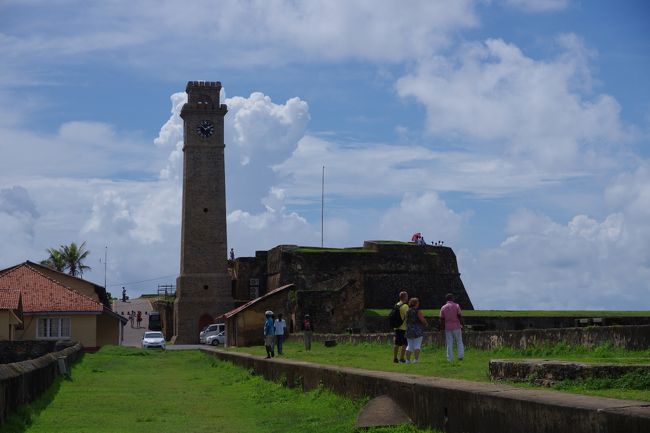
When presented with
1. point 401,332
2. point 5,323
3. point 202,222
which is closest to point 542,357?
point 401,332

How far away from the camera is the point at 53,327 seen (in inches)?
1676

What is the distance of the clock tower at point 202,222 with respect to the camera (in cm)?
6159

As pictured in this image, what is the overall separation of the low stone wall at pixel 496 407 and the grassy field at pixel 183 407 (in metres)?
0.37

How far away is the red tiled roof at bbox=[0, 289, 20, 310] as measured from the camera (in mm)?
38125

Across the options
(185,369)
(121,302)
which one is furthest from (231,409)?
(121,302)

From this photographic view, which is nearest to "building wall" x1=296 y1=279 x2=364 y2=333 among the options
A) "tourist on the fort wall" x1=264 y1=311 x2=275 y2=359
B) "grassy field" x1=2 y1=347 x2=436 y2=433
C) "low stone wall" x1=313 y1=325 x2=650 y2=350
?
"tourist on the fort wall" x1=264 y1=311 x2=275 y2=359

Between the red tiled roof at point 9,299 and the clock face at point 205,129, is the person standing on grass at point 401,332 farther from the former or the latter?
the clock face at point 205,129

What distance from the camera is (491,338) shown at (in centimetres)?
1881

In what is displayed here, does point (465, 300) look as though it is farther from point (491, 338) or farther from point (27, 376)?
point (27, 376)

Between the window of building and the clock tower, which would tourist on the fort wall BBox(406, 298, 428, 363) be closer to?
the window of building

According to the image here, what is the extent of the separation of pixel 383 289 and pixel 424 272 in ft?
10.6

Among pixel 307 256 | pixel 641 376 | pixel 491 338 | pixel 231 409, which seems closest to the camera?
pixel 641 376

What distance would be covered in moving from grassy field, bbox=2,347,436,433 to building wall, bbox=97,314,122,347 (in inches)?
1092

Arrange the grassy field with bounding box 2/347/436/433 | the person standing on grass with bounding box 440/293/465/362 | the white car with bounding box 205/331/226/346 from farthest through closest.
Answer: the white car with bounding box 205/331/226/346 < the person standing on grass with bounding box 440/293/465/362 < the grassy field with bounding box 2/347/436/433
